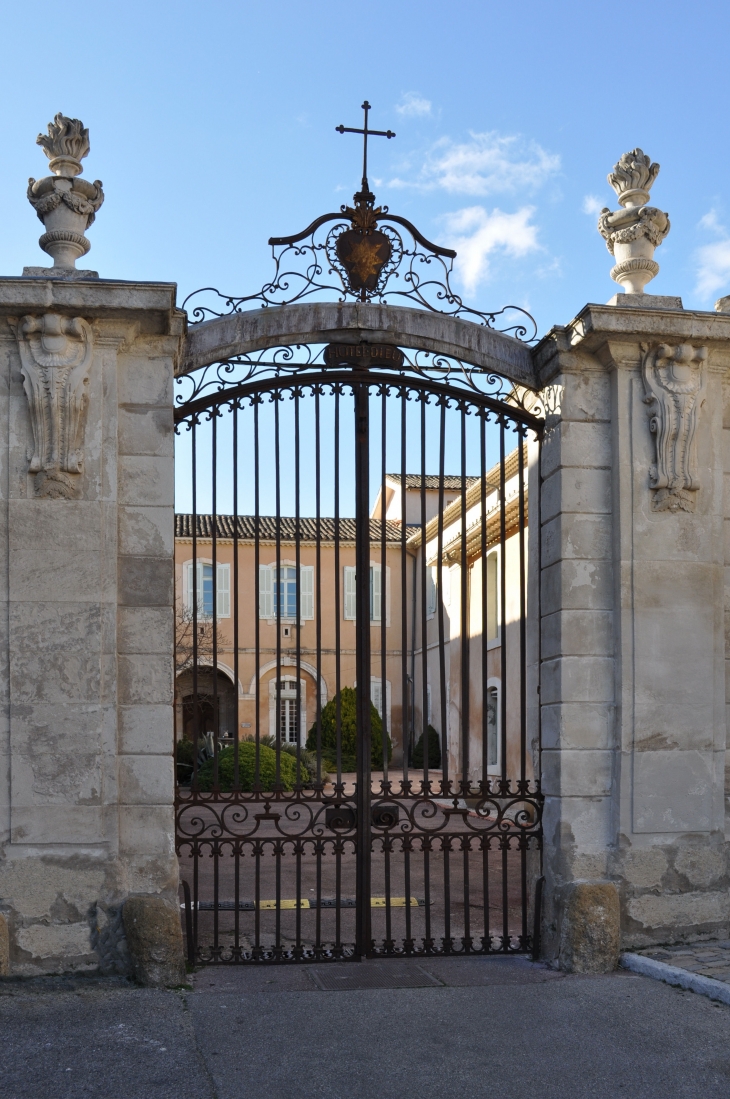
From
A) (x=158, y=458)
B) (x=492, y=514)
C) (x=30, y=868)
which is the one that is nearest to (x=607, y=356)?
(x=158, y=458)

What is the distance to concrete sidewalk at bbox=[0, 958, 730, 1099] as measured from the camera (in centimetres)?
438

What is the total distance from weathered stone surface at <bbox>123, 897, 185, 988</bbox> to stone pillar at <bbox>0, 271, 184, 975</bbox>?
0.08 metres

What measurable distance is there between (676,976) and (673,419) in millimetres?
2938

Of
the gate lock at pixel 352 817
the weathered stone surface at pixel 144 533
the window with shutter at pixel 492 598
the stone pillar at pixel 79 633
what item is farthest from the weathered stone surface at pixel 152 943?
the window with shutter at pixel 492 598

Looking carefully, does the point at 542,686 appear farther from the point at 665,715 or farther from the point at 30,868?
the point at 30,868

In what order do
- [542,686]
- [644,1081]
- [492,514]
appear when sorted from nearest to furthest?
[644,1081] → [542,686] → [492,514]

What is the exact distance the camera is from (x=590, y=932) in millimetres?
6062

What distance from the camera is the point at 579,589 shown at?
6.40 meters

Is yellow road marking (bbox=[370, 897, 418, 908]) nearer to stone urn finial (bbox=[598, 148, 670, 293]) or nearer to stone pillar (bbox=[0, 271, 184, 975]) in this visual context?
stone pillar (bbox=[0, 271, 184, 975])

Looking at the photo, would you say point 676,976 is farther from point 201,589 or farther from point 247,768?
point 201,589

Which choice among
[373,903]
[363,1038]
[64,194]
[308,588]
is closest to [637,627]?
[363,1038]

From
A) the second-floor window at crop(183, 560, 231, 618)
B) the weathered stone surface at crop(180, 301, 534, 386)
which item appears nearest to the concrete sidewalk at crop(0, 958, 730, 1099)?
the weathered stone surface at crop(180, 301, 534, 386)

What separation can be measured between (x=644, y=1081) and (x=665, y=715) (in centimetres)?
228

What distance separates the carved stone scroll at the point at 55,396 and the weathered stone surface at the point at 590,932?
11.2 ft
